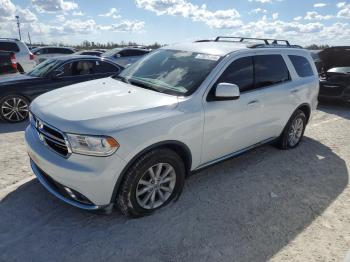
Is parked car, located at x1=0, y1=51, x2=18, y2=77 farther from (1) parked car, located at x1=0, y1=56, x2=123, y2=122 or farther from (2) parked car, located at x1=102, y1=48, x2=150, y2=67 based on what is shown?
(2) parked car, located at x1=102, y1=48, x2=150, y2=67

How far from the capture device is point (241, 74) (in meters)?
4.26

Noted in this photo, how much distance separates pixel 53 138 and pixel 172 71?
1708 millimetres

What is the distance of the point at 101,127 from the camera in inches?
118

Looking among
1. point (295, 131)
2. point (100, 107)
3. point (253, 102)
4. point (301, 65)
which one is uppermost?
point (301, 65)

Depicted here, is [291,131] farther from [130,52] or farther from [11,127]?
[130,52]

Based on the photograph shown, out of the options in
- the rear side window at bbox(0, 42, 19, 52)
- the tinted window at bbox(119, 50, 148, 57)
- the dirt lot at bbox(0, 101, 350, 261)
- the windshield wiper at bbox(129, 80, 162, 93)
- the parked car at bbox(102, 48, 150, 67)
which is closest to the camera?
the dirt lot at bbox(0, 101, 350, 261)

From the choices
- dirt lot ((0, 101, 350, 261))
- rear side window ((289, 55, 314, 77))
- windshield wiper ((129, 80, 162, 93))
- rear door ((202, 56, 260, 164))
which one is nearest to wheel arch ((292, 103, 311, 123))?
rear side window ((289, 55, 314, 77))

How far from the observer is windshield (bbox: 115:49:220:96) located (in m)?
3.83

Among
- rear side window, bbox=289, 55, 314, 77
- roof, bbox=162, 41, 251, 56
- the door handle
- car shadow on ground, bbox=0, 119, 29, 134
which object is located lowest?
car shadow on ground, bbox=0, 119, 29, 134

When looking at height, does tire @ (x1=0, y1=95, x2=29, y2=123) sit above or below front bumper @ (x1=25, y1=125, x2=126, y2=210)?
below

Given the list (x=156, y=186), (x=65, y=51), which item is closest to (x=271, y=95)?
(x=156, y=186)

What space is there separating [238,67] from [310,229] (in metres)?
2.07

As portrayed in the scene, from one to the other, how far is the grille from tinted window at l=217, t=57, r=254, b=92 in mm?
1876

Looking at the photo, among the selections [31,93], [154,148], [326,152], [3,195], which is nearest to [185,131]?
[154,148]
